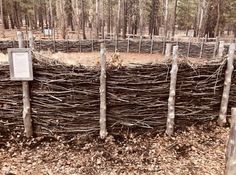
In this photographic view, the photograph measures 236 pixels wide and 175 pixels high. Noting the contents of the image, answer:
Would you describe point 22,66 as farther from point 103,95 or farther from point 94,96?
point 103,95

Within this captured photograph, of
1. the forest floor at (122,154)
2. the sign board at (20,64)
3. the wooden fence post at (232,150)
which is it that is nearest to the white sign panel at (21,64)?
the sign board at (20,64)

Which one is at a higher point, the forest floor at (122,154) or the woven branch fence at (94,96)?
the woven branch fence at (94,96)

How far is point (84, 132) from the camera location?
5.25 m

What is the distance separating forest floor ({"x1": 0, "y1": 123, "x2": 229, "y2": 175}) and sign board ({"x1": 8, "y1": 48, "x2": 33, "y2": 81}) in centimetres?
114

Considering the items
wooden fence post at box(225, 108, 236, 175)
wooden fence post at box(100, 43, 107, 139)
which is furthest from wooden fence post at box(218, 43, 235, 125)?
wooden fence post at box(225, 108, 236, 175)

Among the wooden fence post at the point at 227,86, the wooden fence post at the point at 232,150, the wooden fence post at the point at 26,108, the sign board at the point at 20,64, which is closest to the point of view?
the wooden fence post at the point at 232,150

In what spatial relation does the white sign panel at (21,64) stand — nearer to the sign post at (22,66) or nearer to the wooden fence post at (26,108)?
the sign post at (22,66)

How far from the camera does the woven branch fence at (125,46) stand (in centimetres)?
1775

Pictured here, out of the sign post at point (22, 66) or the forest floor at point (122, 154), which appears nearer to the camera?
the forest floor at point (122, 154)

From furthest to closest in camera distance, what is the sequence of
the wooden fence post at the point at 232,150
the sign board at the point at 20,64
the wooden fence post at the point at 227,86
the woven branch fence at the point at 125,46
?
the woven branch fence at the point at 125,46 → the wooden fence post at the point at 227,86 → the sign board at the point at 20,64 → the wooden fence post at the point at 232,150

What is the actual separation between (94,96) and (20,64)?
137 centimetres

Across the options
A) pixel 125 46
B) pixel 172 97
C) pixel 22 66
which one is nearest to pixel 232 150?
pixel 172 97

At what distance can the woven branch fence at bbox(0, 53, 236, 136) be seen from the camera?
499cm

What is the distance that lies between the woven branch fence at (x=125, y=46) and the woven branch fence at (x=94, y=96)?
1246 cm
